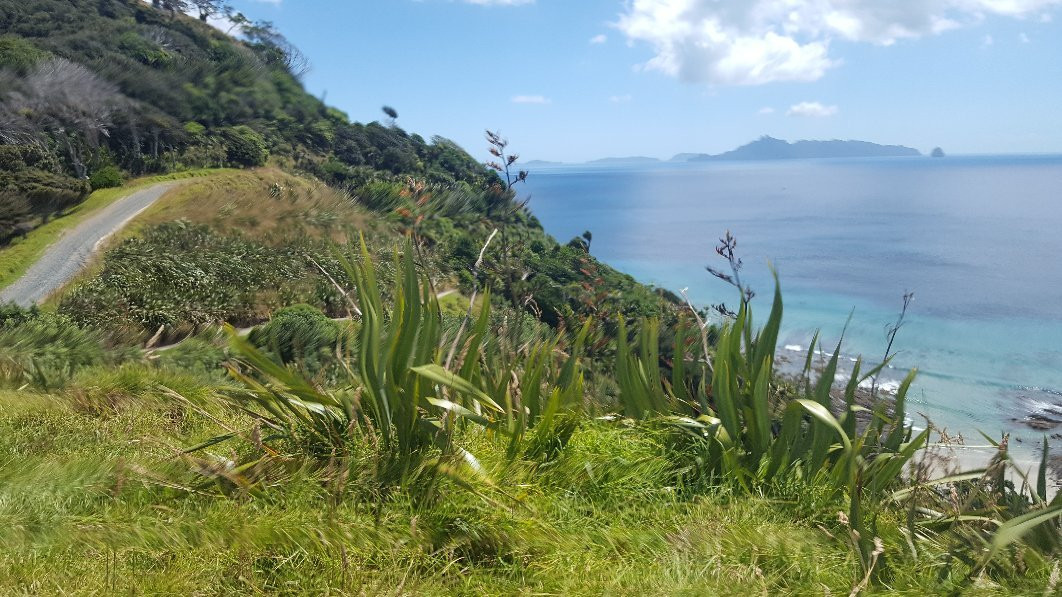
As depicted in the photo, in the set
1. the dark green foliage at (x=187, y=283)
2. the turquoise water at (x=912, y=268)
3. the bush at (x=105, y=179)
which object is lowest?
the turquoise water at (x=912, y=268)

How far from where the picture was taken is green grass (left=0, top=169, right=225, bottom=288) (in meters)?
15.8

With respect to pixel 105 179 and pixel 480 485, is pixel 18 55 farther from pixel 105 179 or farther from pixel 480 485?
pixel 480 485

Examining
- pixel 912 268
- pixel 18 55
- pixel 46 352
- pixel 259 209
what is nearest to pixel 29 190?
pixel 259 209

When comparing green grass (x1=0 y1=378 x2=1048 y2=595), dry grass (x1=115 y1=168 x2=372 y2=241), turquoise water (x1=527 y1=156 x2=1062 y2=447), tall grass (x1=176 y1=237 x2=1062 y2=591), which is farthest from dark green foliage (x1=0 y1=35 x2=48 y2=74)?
tall grass (x1=176 y1=237 x2=1062 y2=591)

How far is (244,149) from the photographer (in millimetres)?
30562

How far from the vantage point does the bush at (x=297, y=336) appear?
34.2 ft

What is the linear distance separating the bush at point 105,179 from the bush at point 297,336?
52.9 ft

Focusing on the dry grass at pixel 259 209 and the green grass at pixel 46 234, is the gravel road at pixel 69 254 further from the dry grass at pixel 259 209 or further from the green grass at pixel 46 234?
the dry grass at pixel 259 209

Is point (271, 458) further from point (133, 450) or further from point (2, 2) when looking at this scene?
point (2, 2)

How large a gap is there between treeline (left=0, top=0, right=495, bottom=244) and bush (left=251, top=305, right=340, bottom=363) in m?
11.2

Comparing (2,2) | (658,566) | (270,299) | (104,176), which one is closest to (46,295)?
(270,299)

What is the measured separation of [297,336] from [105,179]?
1728 cm

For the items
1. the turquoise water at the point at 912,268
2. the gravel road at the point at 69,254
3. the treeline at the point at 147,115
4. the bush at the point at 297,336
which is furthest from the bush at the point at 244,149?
the turquoise water at the point at 912,268

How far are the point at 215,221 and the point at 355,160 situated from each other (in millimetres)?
22047
